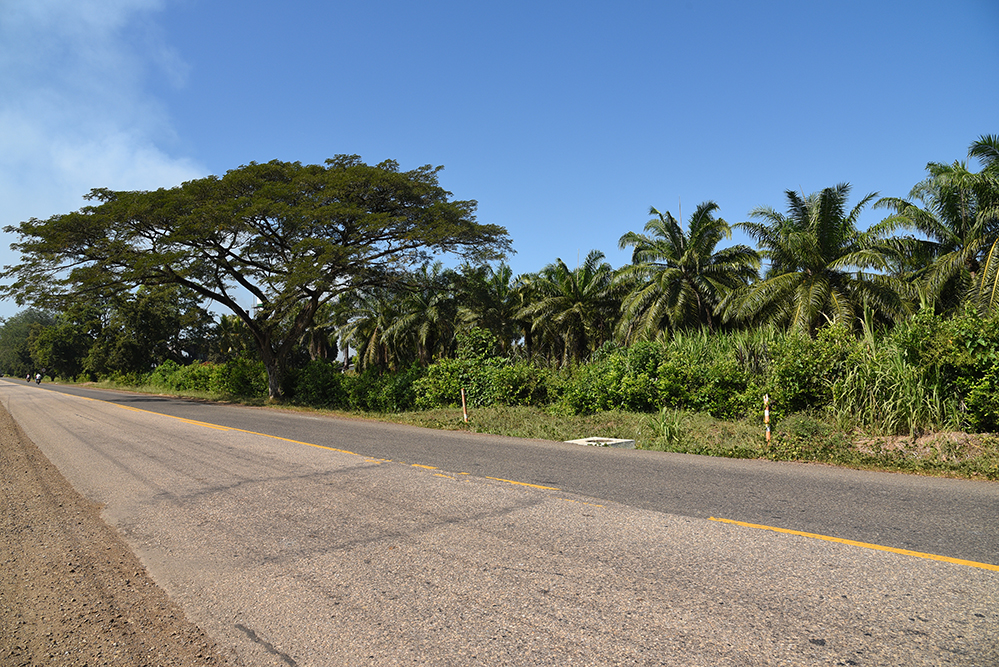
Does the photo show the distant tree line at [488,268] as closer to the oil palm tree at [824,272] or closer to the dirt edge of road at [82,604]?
the oil palm tree at [824,272]

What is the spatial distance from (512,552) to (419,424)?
12790mm

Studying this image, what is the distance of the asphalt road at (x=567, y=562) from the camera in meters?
3.31

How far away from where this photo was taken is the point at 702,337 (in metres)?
16.0

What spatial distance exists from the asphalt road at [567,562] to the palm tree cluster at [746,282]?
1054cm

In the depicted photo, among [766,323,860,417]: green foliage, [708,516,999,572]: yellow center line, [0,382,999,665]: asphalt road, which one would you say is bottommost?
[0,382,999,665]: asphalt road

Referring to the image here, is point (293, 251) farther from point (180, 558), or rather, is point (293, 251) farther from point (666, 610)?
point (666, 610)

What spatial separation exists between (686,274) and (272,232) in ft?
62.2

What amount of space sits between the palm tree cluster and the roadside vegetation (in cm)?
9

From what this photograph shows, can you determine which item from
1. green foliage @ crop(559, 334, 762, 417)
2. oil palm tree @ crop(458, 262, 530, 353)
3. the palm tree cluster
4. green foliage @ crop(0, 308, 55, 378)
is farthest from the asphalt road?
green foliage @ crop(0, 308, 55, 378)

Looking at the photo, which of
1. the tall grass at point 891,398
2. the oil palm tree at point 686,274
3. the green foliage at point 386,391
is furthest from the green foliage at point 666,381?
the oil palm tree at point 686,274

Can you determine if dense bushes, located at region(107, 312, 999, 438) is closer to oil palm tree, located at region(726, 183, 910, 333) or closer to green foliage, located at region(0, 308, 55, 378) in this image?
oil palm tree, located at region(726, 183, 910, 333)

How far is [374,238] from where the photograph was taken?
86.2 feet

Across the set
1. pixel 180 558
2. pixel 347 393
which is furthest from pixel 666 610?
pixel 347 393

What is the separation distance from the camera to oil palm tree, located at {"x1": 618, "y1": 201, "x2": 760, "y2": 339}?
26719mm
